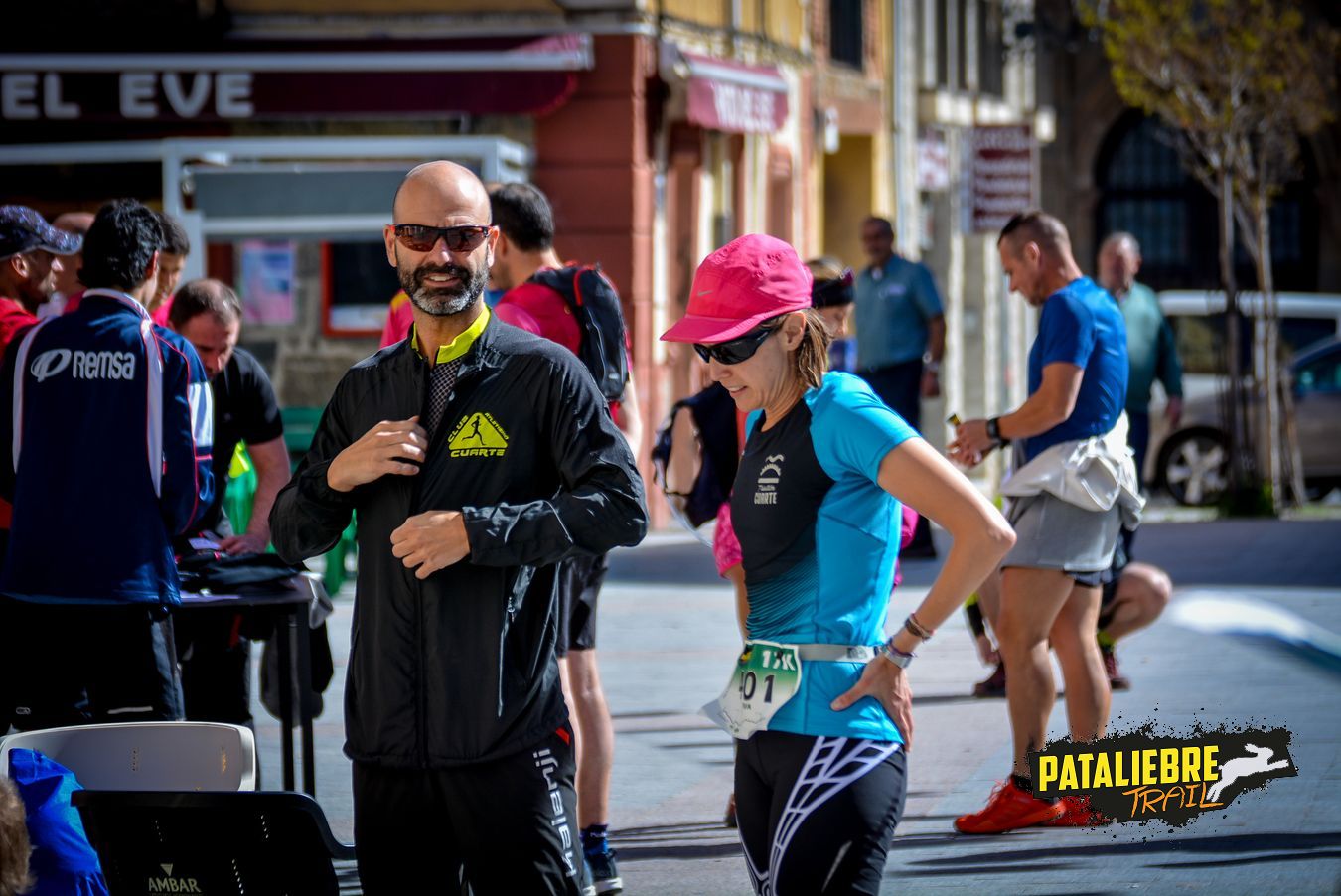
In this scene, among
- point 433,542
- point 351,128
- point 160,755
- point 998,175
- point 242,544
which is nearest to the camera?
point 433,542

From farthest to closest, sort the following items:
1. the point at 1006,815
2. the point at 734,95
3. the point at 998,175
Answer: the point at 998,175 → the point at 734,95 → the point at 1006,815

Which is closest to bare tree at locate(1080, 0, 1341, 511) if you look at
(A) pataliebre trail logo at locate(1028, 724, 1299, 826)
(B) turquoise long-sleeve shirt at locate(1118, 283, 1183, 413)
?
(B) turquoise long-sleeve shirt at locate(1118, 283, 1183, 413)

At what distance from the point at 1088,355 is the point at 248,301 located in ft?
32.8

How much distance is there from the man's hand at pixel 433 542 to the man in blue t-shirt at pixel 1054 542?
3149 mm

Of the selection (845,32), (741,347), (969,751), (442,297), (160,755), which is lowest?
(969,751)

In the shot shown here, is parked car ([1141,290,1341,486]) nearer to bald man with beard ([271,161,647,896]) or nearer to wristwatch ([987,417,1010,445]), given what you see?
wristwatch ([987,417,1010,445])

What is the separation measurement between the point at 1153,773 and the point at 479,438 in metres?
2.63

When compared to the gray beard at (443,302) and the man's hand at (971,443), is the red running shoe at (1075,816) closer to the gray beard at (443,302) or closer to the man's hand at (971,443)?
the man's hand at (971,443)

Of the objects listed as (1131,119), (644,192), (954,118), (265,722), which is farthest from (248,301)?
(1131,119)

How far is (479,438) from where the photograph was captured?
411cm

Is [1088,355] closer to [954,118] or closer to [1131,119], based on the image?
[954,118]

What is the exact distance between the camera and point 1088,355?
6.90 meters

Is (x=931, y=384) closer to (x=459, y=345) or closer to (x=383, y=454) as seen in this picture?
(x=459, y=345)

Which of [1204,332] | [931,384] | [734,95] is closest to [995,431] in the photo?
[931,384]
